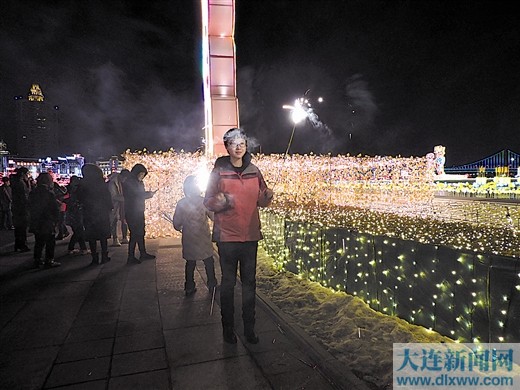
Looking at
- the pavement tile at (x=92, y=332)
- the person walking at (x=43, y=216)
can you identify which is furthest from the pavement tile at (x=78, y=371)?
→ the person walking at (x=43, y=216)

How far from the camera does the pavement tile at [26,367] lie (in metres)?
2.77

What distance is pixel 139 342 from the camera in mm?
3496

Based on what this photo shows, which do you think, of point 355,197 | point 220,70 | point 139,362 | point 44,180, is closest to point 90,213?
point 44,180

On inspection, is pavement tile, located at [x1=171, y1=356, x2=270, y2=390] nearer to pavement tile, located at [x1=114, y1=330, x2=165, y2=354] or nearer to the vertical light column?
pavement tile, located at [x1=114, y1=330, x2=165, y2=354]

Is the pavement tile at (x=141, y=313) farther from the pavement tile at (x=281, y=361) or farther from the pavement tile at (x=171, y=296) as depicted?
the pavement tile at (x=281, y=361)

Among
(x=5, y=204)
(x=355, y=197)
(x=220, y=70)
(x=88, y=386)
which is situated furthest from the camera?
(x=355, y=197)

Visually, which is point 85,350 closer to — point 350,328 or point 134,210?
point 350,328

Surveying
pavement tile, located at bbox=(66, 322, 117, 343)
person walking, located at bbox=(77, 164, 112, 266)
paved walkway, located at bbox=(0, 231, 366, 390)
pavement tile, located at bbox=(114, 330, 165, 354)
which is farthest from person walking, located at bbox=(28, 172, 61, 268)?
pavement tile, located at bbox=(114, 330, 165, 354)

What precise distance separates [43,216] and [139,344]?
4.20m

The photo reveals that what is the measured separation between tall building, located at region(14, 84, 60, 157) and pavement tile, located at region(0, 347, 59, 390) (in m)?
144

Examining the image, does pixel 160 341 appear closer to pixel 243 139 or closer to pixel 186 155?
pixel 243 139

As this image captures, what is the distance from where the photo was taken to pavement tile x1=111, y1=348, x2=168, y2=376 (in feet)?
9.73

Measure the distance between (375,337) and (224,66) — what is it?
10581 mm

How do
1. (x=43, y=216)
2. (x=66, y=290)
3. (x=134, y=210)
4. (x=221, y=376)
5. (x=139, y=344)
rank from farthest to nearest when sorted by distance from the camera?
(x=134, y=210)
(x=43, y=216)
(x=66, y=290)
(x=139, y=344)
(x=221, y=376)
